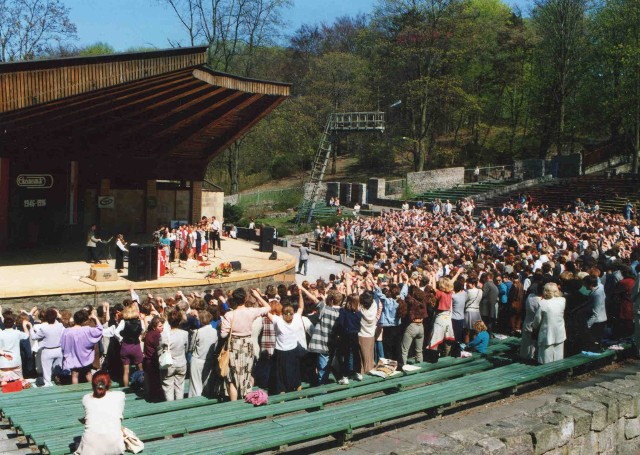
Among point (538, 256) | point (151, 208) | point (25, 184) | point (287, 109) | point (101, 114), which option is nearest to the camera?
point (538, 256)

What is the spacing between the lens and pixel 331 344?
8.98 metres

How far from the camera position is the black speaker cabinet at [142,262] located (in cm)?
1877

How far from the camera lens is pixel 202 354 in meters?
8.54

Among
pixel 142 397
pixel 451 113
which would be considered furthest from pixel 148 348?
pixel 451 113

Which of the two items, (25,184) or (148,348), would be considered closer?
(148,348)

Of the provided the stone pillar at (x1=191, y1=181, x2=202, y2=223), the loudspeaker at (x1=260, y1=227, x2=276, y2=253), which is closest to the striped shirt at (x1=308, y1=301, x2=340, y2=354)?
the loudspeaker at (x1=260, y1=227, x2=276, y2=253)

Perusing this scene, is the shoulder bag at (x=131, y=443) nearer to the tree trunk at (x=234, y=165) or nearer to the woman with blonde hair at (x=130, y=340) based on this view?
the woman with blonde hair at (x=130, y=340)

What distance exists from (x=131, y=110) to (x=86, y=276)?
695 cm

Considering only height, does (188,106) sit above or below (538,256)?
above

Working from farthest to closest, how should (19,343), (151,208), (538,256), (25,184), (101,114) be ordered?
(151,208) → (25,184) → (101,114) → (538,256) → (19,343)

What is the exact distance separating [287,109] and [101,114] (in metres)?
33.2

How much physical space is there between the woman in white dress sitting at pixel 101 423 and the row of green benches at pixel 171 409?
0.45 metres

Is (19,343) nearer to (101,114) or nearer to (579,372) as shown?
(579,372)

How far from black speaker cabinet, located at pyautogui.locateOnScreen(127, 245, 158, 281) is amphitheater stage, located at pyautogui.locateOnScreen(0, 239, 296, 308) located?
26 cm
